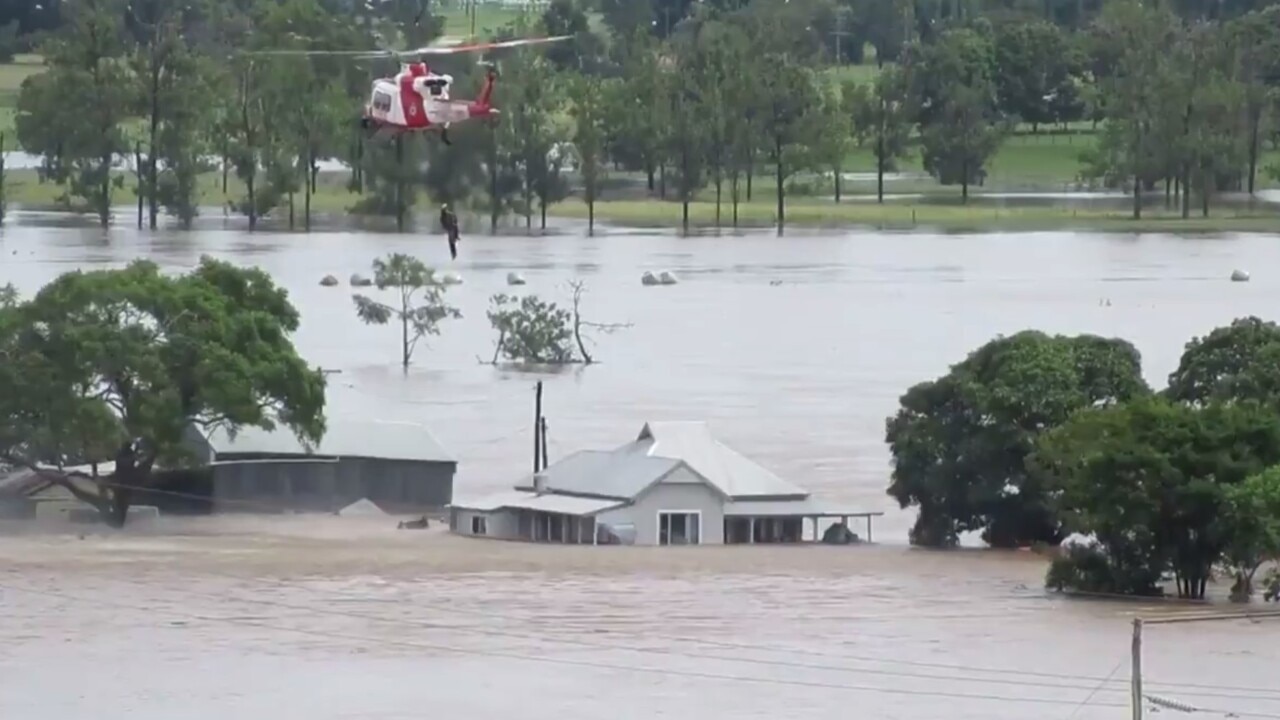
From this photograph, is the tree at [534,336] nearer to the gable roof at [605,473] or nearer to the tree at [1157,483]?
the gable roof at [605,473]

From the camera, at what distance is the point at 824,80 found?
11125 centimetres

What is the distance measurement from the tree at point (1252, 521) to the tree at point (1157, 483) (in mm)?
37

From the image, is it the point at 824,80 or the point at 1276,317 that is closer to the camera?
the point at 1276,317

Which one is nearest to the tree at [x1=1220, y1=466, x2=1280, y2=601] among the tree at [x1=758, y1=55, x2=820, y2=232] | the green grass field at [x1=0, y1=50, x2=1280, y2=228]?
the green grass field at [x1=0, y1=50, x2=1280, y2=228]

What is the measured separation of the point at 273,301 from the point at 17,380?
4485mm

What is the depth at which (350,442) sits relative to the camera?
43906 millimetres

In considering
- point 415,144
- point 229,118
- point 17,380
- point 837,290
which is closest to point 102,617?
point 17,380

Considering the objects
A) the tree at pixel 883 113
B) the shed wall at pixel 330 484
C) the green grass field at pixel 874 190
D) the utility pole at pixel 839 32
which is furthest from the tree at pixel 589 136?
the shed wall at pixel 330 484

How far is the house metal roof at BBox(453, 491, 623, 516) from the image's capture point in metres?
40.2

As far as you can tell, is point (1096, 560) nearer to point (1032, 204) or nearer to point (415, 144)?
point (415, 144)

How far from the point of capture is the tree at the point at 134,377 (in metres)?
40.0

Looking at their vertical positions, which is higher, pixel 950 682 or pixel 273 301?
pixel 273 301

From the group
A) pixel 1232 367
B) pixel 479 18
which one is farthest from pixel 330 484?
pixel 479 18

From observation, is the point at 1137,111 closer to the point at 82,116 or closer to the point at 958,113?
the point at 958,113
